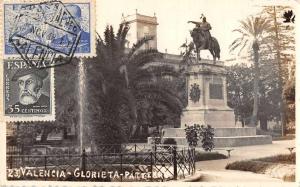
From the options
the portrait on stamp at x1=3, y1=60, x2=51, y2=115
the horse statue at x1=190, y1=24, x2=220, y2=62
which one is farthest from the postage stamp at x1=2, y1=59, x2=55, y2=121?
the horse statue at x1=190, y1=24, x2=220, y2=62

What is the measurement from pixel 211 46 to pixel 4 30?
297cm

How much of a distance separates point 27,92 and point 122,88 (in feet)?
4.55

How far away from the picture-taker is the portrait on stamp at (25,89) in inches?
289

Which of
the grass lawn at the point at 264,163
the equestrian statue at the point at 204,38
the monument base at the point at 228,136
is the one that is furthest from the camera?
the monument base at the point at 228,136

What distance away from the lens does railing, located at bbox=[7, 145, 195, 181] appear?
721cm

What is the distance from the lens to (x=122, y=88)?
7414mm

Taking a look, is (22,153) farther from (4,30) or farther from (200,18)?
(200,18)

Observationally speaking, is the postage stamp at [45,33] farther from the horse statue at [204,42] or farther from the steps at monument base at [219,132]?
the steps at monument base at [219,132]

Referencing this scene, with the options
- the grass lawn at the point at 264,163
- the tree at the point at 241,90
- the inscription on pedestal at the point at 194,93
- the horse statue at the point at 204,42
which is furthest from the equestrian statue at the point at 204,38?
the grass lawn at the point at 264,163

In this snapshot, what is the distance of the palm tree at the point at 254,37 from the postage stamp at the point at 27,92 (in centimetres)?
271

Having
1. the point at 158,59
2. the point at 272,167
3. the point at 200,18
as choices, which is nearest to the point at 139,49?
the point at 158,59

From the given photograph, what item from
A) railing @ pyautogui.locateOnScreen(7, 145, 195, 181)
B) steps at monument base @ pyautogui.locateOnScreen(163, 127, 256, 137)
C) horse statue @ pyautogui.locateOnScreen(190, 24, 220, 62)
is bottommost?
railing @ pyautogui.locateOnScreen(7, 145, 195, 181)

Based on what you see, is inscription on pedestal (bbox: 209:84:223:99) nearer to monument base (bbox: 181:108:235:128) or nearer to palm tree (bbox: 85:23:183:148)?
monument base (bbox: 181:108:235:128)

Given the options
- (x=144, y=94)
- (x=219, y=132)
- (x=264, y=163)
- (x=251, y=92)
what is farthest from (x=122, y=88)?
(x=264, y=163)
